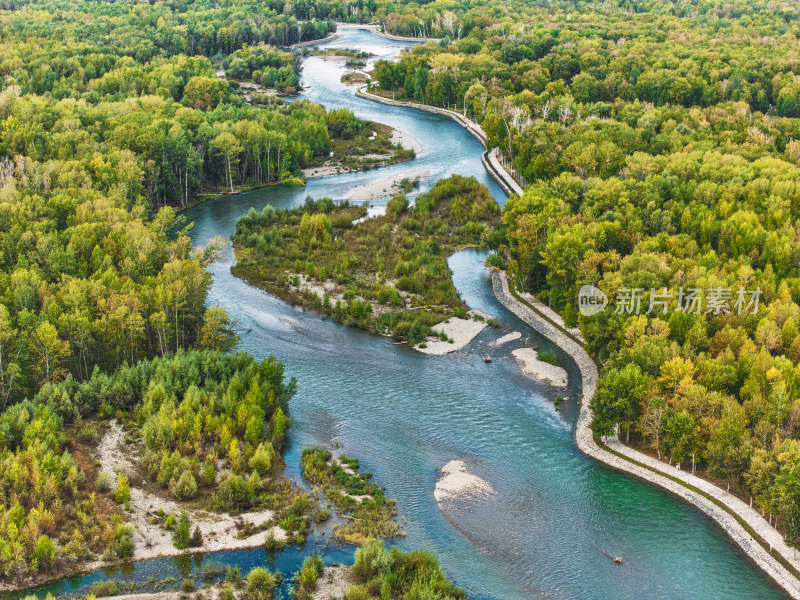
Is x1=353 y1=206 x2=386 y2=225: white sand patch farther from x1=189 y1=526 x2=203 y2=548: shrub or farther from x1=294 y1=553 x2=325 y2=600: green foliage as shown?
x1=294 y1=553 x2=325 y2=600: green foliage

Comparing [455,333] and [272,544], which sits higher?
[455,333]

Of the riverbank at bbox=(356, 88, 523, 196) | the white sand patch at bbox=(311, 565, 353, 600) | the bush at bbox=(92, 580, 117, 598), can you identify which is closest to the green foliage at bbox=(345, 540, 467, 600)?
the white sand patch at bbox=(311, 565, 353, 600)

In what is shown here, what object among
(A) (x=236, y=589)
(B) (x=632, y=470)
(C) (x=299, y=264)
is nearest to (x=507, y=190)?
(C) (x=299, y=264)

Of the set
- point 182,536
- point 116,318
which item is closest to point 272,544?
point 182,536

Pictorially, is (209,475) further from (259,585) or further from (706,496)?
(706,496)

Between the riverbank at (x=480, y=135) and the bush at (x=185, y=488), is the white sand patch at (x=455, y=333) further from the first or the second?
the riverbank at (x=480, y=135)

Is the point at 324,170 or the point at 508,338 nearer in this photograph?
the point at 508,338
